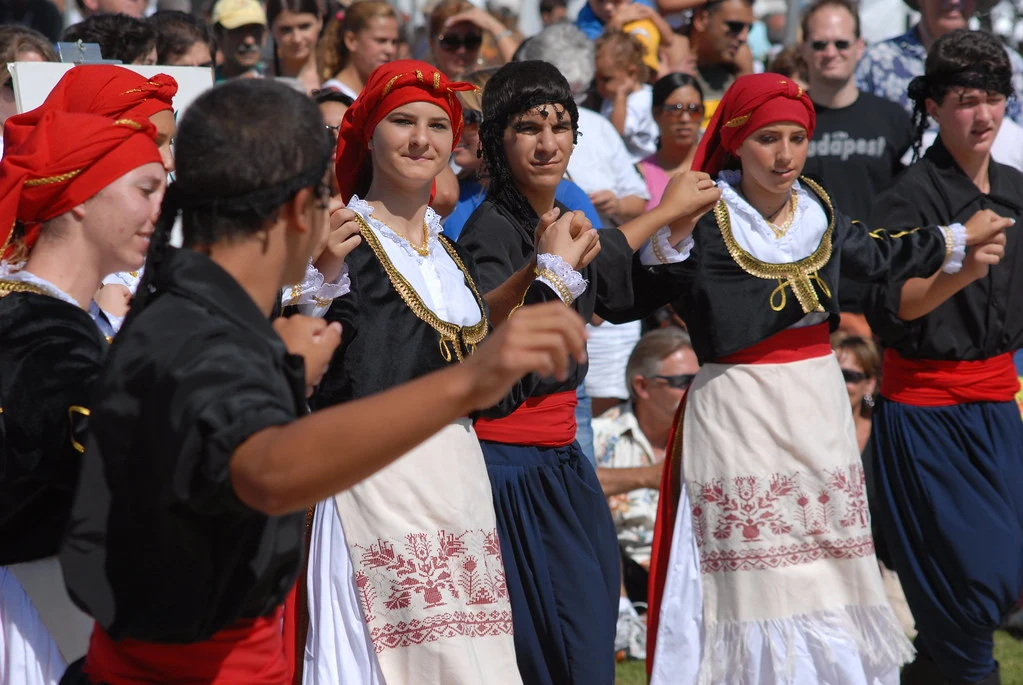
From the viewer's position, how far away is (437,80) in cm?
361

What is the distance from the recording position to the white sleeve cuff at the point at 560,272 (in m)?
3.46

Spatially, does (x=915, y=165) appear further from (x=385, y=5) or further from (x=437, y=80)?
(x=385, y=5)

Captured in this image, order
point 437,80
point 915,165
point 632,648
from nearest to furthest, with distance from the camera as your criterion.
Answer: point 437,80, point 915,165, point 632,648

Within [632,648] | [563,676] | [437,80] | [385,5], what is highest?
[385,5]

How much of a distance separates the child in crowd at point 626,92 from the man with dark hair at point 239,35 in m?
1.77

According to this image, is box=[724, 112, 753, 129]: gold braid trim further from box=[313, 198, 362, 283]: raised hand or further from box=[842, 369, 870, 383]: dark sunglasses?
box=[842, 369, 870, 383]: dark sunglasses

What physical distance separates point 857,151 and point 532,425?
340cm

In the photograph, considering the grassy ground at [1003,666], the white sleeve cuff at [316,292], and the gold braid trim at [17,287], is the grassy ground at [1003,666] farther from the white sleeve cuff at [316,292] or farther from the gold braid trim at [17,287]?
the gold braid trim at [17,287]

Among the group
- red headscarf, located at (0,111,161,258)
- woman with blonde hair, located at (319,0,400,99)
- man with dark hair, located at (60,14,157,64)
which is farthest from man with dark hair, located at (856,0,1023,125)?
red headscarf, located at (0,111,161,258)

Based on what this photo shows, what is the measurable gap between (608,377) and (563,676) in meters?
2.71

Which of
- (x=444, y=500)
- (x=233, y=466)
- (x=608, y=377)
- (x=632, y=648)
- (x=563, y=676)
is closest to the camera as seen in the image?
(x=233, y=466)

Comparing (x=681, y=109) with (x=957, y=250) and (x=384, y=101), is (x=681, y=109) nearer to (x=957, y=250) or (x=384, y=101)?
(x=957, y=250)

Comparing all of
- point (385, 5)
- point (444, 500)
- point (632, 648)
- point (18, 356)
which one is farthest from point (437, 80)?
point (385, 5)

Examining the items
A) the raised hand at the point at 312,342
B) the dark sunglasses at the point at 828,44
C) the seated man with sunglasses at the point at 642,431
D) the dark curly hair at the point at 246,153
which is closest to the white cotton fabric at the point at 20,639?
the raised hand at the point at 312,342
